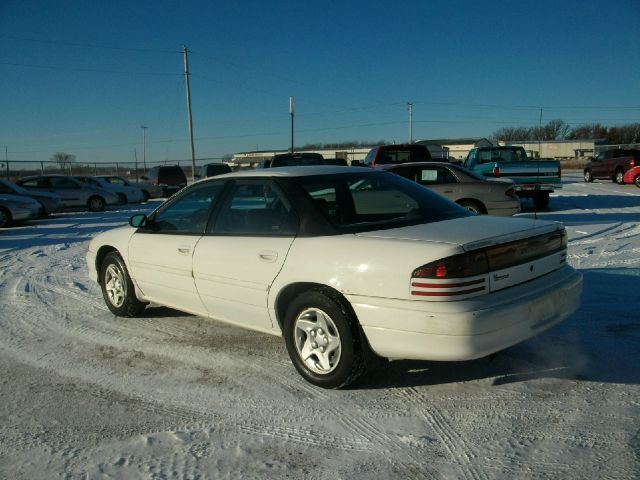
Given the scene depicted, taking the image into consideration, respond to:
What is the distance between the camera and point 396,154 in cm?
1446

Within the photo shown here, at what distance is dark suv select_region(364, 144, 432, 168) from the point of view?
1417 cm

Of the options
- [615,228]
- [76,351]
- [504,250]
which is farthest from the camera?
[615,228]

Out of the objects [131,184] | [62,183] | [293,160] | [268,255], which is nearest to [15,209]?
[62,183]

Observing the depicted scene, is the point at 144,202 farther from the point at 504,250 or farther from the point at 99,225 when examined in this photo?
the point at 504,250

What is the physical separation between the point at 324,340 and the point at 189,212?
1895mm

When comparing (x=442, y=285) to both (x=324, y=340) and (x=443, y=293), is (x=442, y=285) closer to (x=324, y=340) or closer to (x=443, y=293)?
(x=443, y=293)

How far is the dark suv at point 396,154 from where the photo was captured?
14.2m

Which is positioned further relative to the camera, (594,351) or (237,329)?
(237,329)

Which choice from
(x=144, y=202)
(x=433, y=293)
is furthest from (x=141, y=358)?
(x=144, y=202)

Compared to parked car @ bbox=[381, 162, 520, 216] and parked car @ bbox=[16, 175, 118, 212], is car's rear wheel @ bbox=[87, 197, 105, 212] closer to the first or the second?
parked car @ bbox=[16, 175, 118, 212]

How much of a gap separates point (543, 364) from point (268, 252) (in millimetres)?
2102

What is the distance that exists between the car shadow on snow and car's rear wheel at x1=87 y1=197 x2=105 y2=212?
59.5 feet

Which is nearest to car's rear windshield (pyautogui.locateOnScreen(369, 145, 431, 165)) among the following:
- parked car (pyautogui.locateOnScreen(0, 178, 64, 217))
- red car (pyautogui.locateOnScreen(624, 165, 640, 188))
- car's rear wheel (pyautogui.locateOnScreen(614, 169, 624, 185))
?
parked car (pyautogui.locateOnScreen(0, 178, 64, 217))

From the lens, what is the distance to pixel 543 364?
3.91 meters
